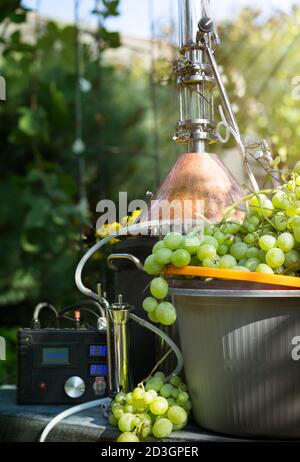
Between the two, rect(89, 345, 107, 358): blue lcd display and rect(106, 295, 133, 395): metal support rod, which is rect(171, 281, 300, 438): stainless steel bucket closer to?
rect(106, 295, 133, 395): metal support rod

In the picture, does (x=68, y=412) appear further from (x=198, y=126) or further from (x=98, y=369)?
(x=198, y=126)

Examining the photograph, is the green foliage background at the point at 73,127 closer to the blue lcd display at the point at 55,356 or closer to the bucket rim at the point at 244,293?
the blue lcd display at the point at 55,356

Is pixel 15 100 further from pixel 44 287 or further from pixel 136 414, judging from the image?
pixel 136 414

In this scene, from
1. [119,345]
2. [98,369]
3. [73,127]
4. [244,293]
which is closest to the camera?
[244,293]

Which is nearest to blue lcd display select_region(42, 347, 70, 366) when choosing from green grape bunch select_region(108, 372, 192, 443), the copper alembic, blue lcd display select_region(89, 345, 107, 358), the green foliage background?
blue lcd display select_region(89, 345, 107, 358)

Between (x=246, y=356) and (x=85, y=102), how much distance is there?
353 cm

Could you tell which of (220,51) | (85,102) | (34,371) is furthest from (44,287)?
(34,371)

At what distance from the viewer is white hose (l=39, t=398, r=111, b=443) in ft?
3.53

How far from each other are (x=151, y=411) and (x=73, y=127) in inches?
138

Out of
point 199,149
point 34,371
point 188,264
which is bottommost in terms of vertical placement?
point 34,371

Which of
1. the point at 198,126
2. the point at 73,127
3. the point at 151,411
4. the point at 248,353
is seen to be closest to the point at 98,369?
the point at 151,411

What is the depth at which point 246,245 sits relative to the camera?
0.98m

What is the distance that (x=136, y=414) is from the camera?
3.29 feet

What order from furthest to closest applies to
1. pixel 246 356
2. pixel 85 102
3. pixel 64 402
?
1. pixel 85 102
2. pixel 64 402
3. pixel 246 356
